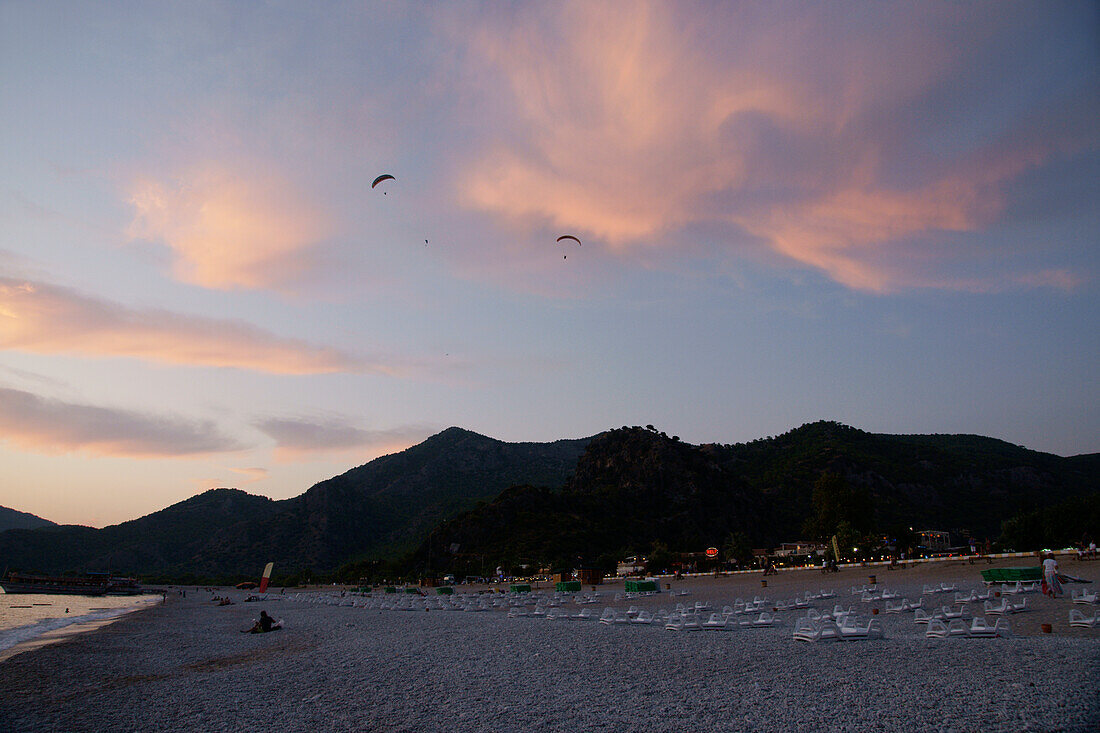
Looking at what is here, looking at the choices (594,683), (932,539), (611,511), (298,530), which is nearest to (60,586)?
(298,530)

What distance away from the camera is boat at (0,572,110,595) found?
4129 inches

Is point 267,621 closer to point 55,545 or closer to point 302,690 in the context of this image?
point 302,690

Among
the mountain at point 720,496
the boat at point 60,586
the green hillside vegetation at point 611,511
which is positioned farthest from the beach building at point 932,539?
the boat at point 60,586

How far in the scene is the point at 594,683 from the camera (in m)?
13.0

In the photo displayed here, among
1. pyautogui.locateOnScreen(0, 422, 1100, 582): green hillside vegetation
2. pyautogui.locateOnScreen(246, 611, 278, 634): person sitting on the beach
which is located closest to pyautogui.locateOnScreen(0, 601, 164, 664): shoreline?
pyautogui.locateOnScreen(246, 611, 278, 634): person sitting on the beach

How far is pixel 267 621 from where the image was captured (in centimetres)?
3067

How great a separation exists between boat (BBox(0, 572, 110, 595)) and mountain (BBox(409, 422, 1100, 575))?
53.7 m

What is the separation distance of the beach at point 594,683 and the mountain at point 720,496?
222 feet

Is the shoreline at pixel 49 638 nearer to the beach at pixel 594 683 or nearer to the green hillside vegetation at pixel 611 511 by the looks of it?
the beach at pixel 594 683

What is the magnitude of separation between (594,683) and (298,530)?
6580 inches

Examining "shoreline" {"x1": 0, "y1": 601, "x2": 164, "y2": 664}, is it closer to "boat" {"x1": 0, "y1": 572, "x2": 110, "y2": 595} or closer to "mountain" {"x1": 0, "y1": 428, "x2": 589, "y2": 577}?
"boat" {"x1": 0, "y1": 572, "x2": 110, "y2": 595}

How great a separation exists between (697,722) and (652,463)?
420 ft

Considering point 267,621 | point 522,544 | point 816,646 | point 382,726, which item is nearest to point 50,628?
point 267,621

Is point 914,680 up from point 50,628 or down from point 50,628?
up
